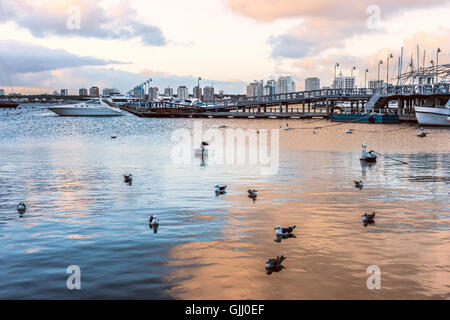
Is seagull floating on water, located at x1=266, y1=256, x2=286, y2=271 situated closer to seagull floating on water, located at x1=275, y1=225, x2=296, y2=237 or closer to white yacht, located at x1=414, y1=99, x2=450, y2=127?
seagull floating on water, located at x1=275, y1=225, x2=296, y2=237

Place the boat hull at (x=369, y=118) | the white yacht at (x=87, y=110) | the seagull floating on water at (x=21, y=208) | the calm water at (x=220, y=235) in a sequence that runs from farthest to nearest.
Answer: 1. the white yacht at (x=87, y=110)
2. the boat hull at (x=369, y=118)
3. the seagull floating on water at (x=21, y=208)
4. the calm water at (x=220, y=235)

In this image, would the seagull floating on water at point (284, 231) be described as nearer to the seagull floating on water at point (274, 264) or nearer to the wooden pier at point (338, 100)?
the seagull floating on water at point (274, 264)

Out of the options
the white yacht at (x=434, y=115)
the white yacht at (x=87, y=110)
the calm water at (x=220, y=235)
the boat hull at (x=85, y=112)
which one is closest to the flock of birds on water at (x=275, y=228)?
the calm water at (x=220, y=235)

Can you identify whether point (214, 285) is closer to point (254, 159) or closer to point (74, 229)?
point (74, 229)

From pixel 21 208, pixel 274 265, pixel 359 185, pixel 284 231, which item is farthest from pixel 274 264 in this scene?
pixel 359 185

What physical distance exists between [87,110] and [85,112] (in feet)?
2.90

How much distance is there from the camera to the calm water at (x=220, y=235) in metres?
11.2

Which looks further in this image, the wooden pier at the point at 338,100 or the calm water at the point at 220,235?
the wooden pier at the point at 338,100

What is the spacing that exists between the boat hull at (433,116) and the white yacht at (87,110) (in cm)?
9165

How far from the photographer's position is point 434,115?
87.8 meters

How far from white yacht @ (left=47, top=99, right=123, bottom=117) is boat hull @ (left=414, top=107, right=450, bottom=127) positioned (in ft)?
301
